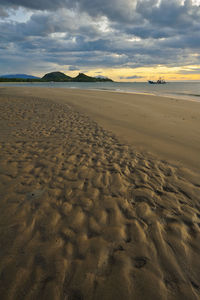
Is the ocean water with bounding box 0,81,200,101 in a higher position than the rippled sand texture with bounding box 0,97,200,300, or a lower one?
higher

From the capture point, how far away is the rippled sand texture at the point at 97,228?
2148 millimetres

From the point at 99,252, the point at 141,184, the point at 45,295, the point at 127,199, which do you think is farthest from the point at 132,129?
the point at 45,295

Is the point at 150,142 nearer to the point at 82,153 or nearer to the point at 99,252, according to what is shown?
the point at 82,153

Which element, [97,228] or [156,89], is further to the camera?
[156,89]

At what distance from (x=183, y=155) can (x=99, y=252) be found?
4.82 m

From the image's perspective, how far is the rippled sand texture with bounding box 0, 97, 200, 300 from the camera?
2.15 meters

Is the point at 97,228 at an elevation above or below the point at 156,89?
below

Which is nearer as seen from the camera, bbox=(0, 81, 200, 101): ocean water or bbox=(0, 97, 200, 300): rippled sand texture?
bbox=(0, 97, 200, 300): rippled sand texture

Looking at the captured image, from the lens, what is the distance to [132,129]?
28.9 feet

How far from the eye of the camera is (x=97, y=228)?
9.78ft

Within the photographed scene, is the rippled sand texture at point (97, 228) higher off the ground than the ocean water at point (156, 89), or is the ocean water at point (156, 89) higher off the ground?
the ocean water at point (156, 89)

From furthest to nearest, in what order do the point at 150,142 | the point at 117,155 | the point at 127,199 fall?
the point at 150,142
the point at 117,155
the point at 127,199

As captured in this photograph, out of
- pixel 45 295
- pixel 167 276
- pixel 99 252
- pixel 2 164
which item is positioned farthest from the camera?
pixel 2 164

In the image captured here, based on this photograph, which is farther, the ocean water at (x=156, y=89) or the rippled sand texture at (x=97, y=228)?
the ocean water at (x=156, y=89)
